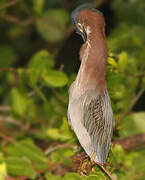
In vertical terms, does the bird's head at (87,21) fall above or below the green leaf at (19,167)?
above

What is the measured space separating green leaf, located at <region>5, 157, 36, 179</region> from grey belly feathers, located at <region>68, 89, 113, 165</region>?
1.54 feet

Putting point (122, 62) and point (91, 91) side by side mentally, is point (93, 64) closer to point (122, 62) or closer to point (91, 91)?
point (91, 91)

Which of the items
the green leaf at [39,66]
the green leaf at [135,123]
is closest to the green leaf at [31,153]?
the green leaf at [39,66]

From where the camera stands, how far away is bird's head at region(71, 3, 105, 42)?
39 centimetres

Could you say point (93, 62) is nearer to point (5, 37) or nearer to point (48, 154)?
point (48, 154)

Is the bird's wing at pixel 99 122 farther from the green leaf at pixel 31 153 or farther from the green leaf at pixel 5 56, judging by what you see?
the green leaf at pixel 5 56

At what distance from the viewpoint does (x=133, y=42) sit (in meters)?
1.31

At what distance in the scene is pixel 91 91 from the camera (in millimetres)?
401

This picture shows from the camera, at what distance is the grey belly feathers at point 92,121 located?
1.33ft

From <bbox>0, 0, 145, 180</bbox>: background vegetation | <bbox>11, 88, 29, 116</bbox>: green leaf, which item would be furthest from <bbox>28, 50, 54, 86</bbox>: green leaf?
<bbox>11, 88, 29, 116</bbox>: green leaf

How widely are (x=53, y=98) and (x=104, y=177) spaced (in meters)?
0.67

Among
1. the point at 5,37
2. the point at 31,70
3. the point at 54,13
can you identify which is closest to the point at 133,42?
the point at 54,13

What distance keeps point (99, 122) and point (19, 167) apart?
1.68 feet

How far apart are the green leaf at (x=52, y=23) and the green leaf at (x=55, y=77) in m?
0.56
